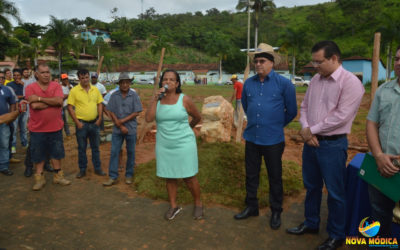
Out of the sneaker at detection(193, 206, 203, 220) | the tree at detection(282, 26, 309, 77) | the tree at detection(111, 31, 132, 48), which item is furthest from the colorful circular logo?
the tree at detection(111, 31, 132, 48)

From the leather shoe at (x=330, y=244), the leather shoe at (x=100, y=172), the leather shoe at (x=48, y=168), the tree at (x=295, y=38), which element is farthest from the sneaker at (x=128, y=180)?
the tree at (x=295, y=38)

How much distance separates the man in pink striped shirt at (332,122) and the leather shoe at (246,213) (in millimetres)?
922

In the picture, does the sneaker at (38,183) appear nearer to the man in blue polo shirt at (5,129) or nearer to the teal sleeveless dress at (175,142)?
the man in blue polo shirt at (5,129)

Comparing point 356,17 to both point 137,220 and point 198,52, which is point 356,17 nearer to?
A: point 198,52

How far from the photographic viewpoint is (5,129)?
5500 mm

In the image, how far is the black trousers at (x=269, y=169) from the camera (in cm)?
328

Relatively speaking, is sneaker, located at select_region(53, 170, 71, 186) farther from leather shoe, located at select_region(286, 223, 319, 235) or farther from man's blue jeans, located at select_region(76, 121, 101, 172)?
leather shoe, located at select_region(286, 223, 319, 235)

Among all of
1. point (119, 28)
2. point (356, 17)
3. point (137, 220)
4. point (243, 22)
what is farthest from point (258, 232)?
point (243, 22)

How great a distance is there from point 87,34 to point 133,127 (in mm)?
76747

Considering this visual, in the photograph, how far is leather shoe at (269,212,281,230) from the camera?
3355 millimetres

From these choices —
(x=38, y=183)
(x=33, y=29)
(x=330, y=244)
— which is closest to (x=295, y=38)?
(x=38, y=183)

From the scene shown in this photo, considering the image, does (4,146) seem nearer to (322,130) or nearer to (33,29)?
(322,130)

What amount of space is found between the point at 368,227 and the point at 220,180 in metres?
2.39

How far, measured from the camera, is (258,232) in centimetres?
328
